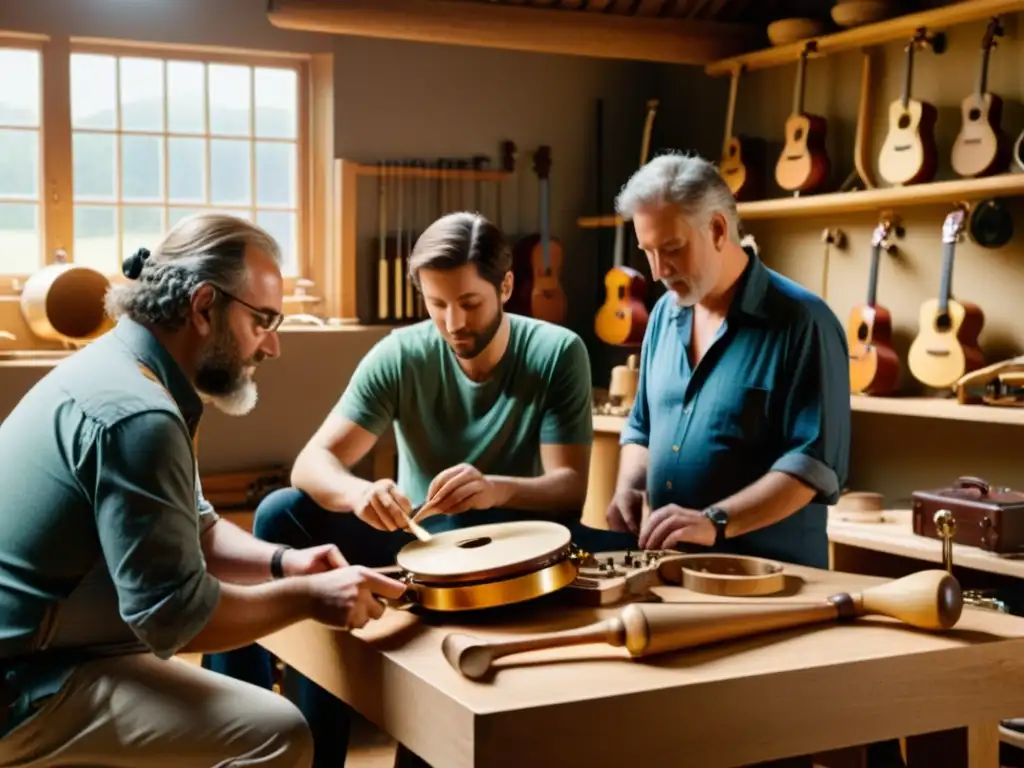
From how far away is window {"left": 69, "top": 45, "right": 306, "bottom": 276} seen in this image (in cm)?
550

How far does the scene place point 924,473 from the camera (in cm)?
486

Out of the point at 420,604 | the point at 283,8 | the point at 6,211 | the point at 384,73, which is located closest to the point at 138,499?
the point at 420,604

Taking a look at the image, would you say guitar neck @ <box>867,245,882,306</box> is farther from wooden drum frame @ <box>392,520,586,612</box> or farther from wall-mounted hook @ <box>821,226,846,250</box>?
wooden drum frame @ <box>392,520,586,612</box>

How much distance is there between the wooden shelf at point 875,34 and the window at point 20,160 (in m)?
2.82

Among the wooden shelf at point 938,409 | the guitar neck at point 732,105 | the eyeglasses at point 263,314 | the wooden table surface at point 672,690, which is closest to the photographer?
the wooden table surface at point 672,690

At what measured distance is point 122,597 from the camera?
2021mm

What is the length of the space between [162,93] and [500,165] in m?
1.55

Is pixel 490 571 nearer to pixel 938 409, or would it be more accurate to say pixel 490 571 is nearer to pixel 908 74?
pixel 938 409

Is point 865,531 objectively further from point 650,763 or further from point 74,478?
point 74,478

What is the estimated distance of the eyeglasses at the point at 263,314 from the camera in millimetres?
2324

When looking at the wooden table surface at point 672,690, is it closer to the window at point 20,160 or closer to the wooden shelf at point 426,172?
the window at point 20,160

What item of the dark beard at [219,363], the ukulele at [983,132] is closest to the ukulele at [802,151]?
the ukulele at [983,132]

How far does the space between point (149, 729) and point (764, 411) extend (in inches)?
62.4

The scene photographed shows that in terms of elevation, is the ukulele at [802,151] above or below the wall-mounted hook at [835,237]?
above
